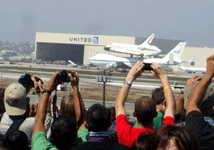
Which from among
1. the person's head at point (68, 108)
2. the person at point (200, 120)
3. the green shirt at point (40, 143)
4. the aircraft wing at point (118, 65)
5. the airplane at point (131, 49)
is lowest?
the aircraft wing at point (118, 65)

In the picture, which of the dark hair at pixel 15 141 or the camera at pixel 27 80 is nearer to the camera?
the dark hair at pixel 15 141

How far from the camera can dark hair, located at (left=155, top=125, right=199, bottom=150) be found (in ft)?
6.45

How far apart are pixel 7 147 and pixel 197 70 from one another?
236 feet

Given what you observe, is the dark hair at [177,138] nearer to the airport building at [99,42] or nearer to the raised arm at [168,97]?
the raised arm at [168,97]

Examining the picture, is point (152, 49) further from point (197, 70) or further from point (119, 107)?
point (119, 107)

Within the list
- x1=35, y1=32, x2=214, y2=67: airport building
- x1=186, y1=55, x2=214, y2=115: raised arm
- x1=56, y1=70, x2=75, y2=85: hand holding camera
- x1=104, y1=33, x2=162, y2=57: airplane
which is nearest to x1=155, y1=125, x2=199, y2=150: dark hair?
x1=186, y1=55, x2=214, y2=115: raised arm

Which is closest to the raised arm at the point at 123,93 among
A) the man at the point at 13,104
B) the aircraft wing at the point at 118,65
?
the man at the point at 13,104

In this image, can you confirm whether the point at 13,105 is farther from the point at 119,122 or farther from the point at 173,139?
the point at 173,139

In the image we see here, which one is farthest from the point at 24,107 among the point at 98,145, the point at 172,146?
the point at 172,146

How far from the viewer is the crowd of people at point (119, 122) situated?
2.29 metres

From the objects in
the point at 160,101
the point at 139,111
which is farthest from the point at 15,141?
the point at 160,101

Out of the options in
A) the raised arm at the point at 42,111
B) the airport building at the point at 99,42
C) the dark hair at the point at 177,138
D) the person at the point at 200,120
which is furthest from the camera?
the airport building at the point at 99,42

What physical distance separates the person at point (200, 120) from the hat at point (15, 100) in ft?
7.79

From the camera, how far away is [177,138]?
6.48 feet
